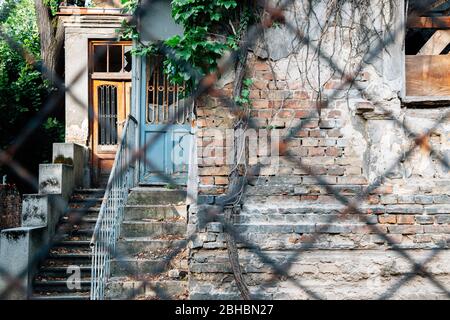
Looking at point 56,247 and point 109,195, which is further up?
point 109,195

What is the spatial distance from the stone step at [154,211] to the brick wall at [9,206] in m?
4.77

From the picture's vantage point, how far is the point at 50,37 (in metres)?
7.54

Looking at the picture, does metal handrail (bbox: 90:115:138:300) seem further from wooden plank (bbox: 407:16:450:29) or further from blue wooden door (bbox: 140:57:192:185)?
wooden plank (bbox: 407:16:450:29)

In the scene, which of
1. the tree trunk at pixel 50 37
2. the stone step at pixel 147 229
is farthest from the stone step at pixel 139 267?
the tree trunk at pixel 50 37

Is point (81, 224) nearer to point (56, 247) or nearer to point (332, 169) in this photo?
point (56, 247)

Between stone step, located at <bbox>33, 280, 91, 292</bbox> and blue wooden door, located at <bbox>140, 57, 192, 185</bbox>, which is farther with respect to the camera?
blue wooden door, located at <bbox>140, 57, 192, 185</bbox>

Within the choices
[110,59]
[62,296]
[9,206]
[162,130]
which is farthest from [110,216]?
[9,206]

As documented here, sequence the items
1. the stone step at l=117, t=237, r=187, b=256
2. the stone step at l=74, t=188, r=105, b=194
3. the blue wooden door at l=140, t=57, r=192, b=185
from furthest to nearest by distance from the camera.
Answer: the stone step at l=74, t=188, r=105, b=194
the blue wooden door at l=140, t=57, r=192, b=185
the stone step at l=117, t=237, r=187, b=256

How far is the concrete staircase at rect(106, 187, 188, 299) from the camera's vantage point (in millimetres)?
3771

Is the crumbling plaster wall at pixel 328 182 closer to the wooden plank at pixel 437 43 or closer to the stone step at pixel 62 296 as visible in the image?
the wooden plank at pixel 437 43

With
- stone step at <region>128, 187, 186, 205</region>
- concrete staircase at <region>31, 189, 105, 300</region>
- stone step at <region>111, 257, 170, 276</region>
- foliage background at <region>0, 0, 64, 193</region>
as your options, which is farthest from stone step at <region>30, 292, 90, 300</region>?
foliage background at <region>0, 0, 64, 193</region>

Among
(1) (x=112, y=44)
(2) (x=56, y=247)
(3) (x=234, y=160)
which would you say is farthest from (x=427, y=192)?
(1) (x=112, y=44)

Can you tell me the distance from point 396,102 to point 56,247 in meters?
4.19

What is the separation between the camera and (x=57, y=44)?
745 cm
